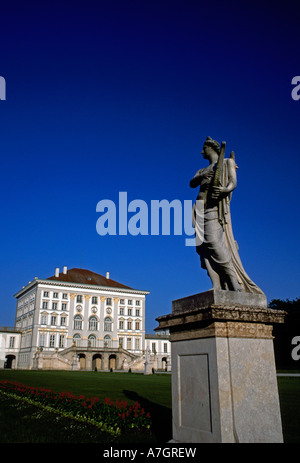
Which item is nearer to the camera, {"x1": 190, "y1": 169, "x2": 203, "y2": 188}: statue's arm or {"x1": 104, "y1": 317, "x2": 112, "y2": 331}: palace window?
{"x1": 190, "y1": 169, "x2": 203, "y2": 188}: statue's arm

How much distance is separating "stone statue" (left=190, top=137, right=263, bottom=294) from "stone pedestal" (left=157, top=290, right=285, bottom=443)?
0.37 m

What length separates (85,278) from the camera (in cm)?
6931

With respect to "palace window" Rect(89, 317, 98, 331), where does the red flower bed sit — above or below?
below

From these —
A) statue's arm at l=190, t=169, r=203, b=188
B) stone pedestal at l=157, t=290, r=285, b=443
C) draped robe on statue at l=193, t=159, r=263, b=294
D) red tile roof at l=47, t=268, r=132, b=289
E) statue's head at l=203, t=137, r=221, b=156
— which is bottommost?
stone pedestal at l=157, t=290, r=285, b=443

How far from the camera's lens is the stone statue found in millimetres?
4801

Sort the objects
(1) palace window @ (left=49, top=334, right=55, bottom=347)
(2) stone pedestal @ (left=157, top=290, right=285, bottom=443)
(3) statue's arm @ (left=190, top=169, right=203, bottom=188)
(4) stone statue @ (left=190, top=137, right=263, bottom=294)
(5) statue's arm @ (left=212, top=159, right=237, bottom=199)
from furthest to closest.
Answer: (1) palace window @ (left=49, top=334, right=55, bottom=347) → (3) statue's arm @ (left=190, top=169, right=203, bottom=188) → (5) statue's arm @ (left=212, top=159, right=237, bottom=199) → (4) stone statue @ (left=190, top=137, right=263, bottom=294) → (2) stone pedestal @ (left=157, top=290, right=285, bottom=443)

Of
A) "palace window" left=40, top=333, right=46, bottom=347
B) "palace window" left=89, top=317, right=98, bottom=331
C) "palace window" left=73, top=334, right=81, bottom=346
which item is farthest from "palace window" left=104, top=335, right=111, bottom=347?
"palace window" left=40, top=333, right=46, bottom=347

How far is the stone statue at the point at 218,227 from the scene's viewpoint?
15.8 feet

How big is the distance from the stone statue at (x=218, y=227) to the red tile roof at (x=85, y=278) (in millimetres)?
63393

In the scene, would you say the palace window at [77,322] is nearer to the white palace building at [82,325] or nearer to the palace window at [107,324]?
the white palace building at [82,325]

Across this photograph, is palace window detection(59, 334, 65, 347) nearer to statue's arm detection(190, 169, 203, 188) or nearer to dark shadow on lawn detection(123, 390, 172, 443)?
dark shadow on lawn detection(123, 390, 172, 443)

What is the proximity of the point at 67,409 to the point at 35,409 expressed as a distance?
61.0 inches
